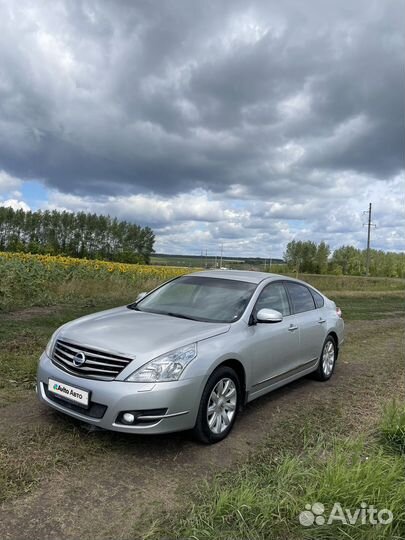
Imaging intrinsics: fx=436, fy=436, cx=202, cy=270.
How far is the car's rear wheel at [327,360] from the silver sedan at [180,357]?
0.75 meters

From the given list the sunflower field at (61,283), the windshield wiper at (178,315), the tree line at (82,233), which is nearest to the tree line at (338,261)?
the tree line at (82,233)

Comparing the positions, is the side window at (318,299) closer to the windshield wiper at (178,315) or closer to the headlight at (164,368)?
the windshield wiper at (178,315)

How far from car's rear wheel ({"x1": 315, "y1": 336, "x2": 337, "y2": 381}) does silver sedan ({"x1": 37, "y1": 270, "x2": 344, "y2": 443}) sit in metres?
0.75

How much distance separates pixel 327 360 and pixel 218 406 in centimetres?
298

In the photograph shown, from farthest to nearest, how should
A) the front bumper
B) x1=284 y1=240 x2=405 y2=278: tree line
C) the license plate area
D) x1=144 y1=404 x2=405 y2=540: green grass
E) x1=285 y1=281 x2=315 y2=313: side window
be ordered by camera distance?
1. x1=284 y1=240 x2=405 y2=278: tree line
2. x1=285 y1=281 x2=315 y2=313: side window
3. the license plate area
4. the front bumper
5. x1=144 y1=404 x2=405 y2=540: green grass

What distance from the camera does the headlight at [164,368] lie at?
3.57 meters

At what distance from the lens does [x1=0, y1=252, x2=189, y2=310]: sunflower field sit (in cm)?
1146

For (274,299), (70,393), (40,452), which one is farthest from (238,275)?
(40,452)

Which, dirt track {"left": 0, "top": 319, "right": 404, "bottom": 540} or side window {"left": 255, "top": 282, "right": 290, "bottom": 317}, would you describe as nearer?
dirt track {"left": 0, "top": 319, "right": 404, "bottom": 540}

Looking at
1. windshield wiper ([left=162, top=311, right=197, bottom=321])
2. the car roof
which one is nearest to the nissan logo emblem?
windshield wiper ([left=162, top=311, right=197, bottom=321])

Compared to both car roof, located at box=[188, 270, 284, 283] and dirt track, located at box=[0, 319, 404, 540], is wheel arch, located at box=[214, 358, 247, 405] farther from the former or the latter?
car roof, located at box=[188, 270, 284, 283]

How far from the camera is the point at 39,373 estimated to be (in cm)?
414

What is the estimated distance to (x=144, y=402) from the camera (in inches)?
138

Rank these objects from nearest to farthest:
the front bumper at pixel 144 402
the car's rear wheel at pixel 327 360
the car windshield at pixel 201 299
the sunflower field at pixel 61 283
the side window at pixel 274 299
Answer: the front bumper at pixel 144 402 < the car windshield at pixel 201 299 < the side window at pixel 274 299 < the car's rear wheel at pixel 327 360 < the sunflower field at pixel 61 283
